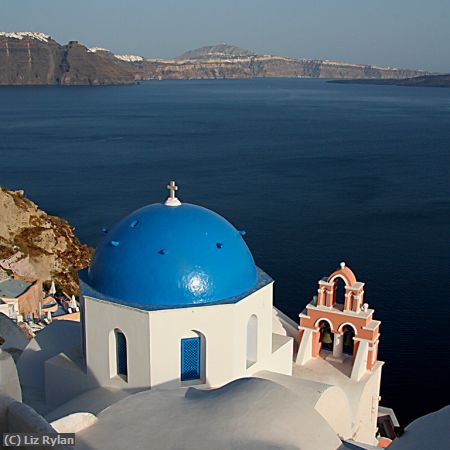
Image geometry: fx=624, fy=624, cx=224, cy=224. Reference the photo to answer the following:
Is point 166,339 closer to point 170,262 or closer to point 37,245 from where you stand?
point 170,262

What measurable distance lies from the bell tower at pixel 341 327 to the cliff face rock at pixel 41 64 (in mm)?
156534

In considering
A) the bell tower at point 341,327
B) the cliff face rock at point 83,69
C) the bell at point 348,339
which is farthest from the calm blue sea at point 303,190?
the cliff face rock at point 83,69

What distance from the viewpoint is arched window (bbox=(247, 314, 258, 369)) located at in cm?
861

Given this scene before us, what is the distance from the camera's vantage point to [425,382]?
696 inches

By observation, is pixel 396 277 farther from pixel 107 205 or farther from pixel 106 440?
pixel 106 440

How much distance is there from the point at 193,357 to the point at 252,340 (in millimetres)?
949

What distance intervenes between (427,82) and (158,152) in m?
153

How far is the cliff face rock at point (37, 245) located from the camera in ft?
82.0

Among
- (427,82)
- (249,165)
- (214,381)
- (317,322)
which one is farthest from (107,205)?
(427,82)

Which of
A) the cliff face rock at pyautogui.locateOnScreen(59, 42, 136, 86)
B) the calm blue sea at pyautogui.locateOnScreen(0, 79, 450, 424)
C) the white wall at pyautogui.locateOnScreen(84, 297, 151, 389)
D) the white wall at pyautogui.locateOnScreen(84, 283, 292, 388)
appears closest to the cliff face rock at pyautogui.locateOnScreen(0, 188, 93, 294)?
the calm blue sea at pyautogui.locateOnScreen(0, 79, 450, 424)

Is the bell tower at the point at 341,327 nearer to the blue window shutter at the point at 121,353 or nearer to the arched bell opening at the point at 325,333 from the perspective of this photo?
the arched bell opening at the point at 325,333

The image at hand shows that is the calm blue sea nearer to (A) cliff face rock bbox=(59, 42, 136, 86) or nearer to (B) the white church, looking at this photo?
(B) the white church

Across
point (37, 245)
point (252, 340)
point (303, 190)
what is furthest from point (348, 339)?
point (303, 190)

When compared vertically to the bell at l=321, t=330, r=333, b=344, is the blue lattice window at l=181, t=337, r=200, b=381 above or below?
above
